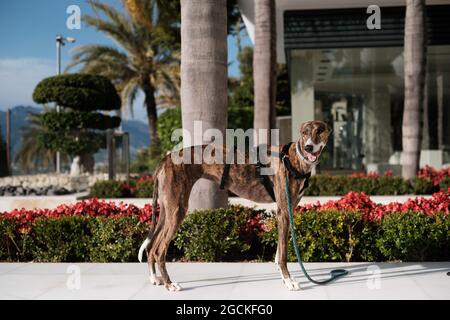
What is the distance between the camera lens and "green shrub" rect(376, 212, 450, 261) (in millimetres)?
6477

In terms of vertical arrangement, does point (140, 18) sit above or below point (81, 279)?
above

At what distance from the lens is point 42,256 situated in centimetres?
699

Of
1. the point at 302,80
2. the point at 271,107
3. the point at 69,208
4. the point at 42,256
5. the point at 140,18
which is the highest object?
the point at 140,18

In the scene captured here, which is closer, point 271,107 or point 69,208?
point 69,208

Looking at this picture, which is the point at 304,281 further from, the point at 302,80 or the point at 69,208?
the point at 302,80

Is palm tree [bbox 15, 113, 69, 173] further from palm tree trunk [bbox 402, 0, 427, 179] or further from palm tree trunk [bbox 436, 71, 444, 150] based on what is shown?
palm tree trunk [bbox 402, 0, 427, 179]

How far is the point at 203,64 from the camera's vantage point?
689 cm

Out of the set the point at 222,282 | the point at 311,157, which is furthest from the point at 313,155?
the point at 222,282

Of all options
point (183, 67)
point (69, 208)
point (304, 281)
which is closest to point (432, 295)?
point (304, 281)

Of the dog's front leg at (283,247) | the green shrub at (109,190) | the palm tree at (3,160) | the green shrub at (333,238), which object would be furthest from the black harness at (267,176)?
the palm tree at (3,160)

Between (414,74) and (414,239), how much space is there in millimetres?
7831

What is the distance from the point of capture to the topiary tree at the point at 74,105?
24125mm

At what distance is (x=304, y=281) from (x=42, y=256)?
3589 millimetres

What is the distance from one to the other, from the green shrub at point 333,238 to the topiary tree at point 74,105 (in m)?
19.2
